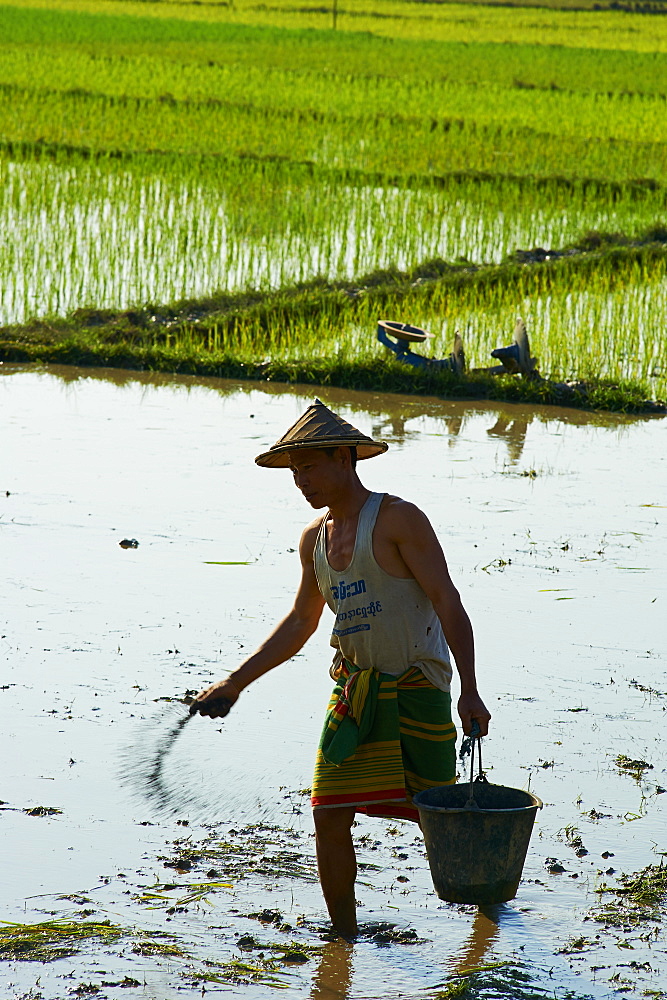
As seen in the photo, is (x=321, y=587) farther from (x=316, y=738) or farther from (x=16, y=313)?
(x=16, y=313)

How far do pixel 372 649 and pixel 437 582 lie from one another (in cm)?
19

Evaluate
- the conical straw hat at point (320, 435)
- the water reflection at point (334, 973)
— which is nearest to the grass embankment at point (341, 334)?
the conical straw hat at point (320, 435)

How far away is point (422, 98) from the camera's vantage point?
67.3 feet

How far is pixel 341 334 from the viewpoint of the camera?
9172 millimetres

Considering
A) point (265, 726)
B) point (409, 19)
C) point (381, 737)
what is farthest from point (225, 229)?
point (409, 19)

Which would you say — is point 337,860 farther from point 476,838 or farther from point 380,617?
point 380,617

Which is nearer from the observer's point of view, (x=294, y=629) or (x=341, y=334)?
(x=294, y=629)

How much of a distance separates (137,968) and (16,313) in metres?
7.50

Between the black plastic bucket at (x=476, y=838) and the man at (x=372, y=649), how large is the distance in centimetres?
10

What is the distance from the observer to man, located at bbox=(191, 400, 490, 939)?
2.56 m

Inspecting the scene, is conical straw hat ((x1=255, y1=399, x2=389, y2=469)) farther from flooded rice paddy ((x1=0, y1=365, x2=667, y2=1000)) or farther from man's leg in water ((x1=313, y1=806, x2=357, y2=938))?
flooded rice paddy ((x1=0, y1=365, x2=667, y2=1000))

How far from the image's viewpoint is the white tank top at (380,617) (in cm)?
259

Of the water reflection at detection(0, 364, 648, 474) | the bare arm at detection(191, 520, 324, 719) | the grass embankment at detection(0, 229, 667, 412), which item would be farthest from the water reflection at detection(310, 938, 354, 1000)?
the grass embankment at detection(0, 229, 667, 412)

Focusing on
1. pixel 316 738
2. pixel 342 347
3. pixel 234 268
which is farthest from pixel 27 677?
pixel 234 268
